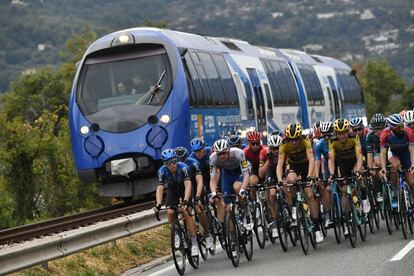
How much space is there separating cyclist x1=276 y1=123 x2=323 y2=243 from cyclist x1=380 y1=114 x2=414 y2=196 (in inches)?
44.8

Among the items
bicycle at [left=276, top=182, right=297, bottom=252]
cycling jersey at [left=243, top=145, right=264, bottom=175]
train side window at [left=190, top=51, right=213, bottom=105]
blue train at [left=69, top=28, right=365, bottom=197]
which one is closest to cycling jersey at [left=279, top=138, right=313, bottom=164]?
bicycle at [left=276, top=182, right=297, bottom=252]

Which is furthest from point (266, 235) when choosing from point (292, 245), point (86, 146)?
point (86, 146)

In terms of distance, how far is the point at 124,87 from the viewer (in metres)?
23.2

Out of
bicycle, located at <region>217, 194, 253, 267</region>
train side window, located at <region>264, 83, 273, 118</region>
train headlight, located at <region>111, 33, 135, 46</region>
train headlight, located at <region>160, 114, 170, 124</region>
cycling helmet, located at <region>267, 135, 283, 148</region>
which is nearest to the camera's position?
bicycle, located at <region>217, 194, 253, 267</region>

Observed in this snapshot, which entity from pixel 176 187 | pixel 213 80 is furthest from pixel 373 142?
pixel 213 80

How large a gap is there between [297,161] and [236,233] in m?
1.80

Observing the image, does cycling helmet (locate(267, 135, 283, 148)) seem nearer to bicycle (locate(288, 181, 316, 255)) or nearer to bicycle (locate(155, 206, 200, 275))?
bicycle (locate(288, 181, 316, 255))

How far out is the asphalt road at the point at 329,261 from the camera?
12.9m

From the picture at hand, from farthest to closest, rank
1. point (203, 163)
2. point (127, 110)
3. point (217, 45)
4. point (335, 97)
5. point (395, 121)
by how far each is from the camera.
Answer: point (335, 97) → point (217, 45) → point (127, 110) → point (203, 163) → point (395, 121)

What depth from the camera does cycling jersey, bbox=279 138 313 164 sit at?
16.0m

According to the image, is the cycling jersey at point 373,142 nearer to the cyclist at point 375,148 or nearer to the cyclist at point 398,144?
the cyclist at point 375,148

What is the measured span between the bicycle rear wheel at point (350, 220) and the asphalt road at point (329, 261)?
5.6 inches

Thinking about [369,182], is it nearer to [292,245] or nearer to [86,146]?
A: [292,245]

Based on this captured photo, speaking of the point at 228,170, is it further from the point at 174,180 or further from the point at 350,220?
the point at 350,220
